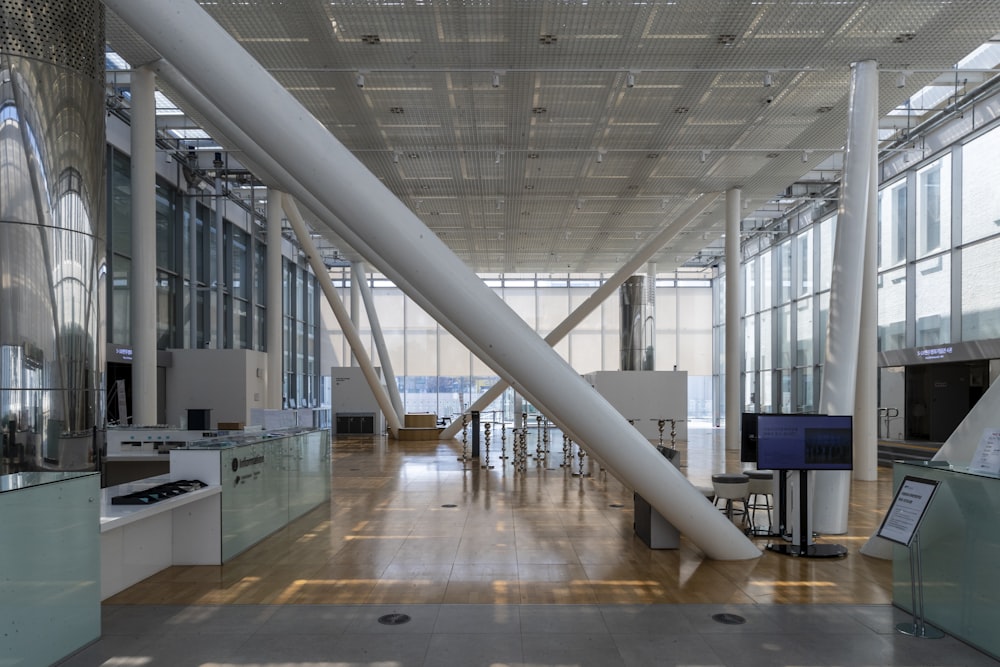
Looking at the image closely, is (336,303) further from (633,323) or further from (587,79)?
(633,323)

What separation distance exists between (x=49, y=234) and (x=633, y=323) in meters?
22.5

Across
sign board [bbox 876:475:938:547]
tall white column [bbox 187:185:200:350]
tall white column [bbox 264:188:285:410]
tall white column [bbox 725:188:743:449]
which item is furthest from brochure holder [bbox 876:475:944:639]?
tall white column [bbox 187:185:200:350]

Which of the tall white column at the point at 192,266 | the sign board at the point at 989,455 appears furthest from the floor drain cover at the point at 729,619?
the tall white column at the point at 192,266

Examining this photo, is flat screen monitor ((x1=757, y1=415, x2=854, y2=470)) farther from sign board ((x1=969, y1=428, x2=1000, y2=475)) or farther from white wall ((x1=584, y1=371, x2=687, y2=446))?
white wall ((x1=584, y1=371, x2=687, y2=446))

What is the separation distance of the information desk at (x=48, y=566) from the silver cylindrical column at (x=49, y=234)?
322 centimetres

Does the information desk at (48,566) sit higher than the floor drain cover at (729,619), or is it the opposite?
the information desk at (48,566)

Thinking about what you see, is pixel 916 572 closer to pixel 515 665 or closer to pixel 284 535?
pixel 515 665

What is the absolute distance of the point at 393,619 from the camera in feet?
17.5

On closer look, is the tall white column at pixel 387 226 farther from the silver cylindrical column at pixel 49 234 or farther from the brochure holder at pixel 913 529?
the silver cylindrical column at pixel 49 234

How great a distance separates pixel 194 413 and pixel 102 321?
352 centimetres

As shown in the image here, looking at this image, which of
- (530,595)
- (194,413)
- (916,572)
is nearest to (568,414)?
(530,595)

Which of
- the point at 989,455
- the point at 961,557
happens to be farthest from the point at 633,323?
the point at 961,557

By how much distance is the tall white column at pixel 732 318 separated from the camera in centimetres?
2033

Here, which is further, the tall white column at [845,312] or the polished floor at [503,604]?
the tall white column at [845,312]
